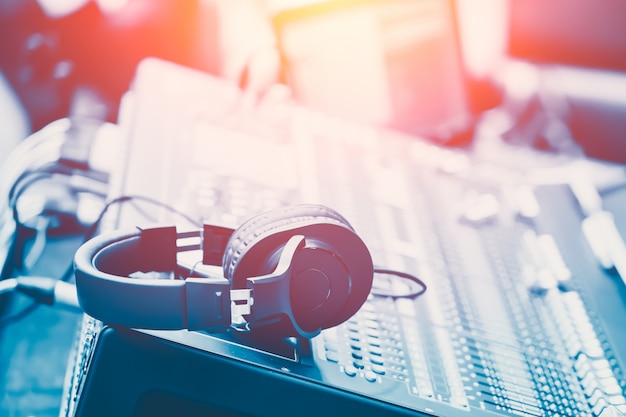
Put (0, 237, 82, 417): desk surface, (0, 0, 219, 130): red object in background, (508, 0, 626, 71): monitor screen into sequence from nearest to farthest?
1. (0, 237, 82, 417): desk surface
2. (0, 0, 219, 130): red object in background
3. (508, 0, 626, 71): monitor screen

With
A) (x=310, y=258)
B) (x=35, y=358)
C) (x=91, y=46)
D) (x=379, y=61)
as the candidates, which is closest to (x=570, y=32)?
(x=379, y=61)

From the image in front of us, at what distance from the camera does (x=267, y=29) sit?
1.38 metres

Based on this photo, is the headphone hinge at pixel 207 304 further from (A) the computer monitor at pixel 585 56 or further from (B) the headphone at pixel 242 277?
(A) the computer monitor at pixel 585 56

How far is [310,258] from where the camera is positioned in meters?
0.47

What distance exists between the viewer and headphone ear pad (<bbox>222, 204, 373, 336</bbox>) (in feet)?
1.52

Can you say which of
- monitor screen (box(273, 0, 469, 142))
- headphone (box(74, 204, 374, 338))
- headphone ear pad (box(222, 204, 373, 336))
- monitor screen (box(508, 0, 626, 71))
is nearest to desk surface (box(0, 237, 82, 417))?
headphone (box(74, 204, 374, 338))

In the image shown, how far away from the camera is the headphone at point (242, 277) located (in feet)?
1.34

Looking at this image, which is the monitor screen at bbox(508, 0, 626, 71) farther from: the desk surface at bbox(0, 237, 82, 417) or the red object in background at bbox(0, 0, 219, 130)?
the desk surface at bbox(0, 237, 82, 417)

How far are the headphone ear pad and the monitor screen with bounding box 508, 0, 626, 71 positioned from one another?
121 cm

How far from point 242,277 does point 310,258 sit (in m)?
0.06

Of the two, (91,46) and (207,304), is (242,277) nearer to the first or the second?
(207,304)

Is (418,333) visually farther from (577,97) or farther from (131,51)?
(577,97)

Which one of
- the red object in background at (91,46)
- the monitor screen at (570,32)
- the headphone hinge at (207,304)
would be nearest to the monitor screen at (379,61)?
the red object in background at (91,46)

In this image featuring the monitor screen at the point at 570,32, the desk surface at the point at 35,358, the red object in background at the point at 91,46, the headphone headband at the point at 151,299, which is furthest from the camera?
the monitor screen at the point at 570,32
